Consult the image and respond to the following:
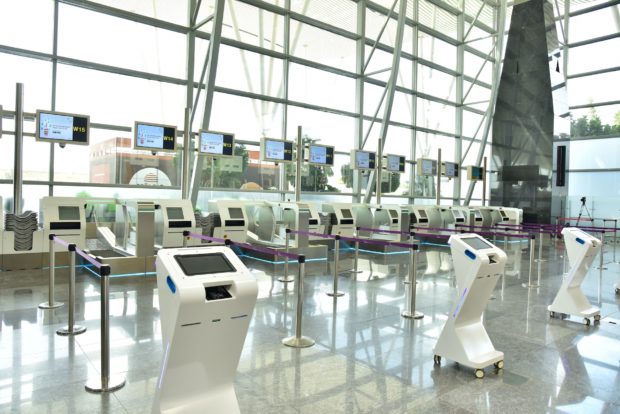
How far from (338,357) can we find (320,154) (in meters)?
8.02

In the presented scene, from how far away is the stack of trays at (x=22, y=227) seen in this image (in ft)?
24.7

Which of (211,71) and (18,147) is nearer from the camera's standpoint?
(18,147)

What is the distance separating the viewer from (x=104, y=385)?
334 centimetres

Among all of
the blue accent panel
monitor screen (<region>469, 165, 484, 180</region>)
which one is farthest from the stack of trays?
monitor screen (<region>469, 165, 484, 180</region>)

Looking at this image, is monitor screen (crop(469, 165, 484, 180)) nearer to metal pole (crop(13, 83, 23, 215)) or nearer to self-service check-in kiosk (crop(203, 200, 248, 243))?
self-service check-in kiosk (crop(203, 200, 248, 243))

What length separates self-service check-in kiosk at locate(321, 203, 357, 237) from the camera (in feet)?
36.3

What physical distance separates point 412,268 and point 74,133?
20.6ft

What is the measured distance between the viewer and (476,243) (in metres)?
4.09

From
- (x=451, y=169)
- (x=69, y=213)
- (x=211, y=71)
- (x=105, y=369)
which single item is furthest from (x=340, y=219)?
(x=105, y=369)

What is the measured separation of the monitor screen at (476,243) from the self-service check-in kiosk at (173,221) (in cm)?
556

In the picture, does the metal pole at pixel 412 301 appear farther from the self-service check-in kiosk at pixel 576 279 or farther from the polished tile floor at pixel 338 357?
the self-service check-in kiosk at pixel 576 279

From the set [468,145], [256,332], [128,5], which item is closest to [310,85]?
[128,5]

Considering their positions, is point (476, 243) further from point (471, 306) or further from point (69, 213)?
point (69, 213)

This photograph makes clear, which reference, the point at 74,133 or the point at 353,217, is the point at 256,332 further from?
the point at 353,217
